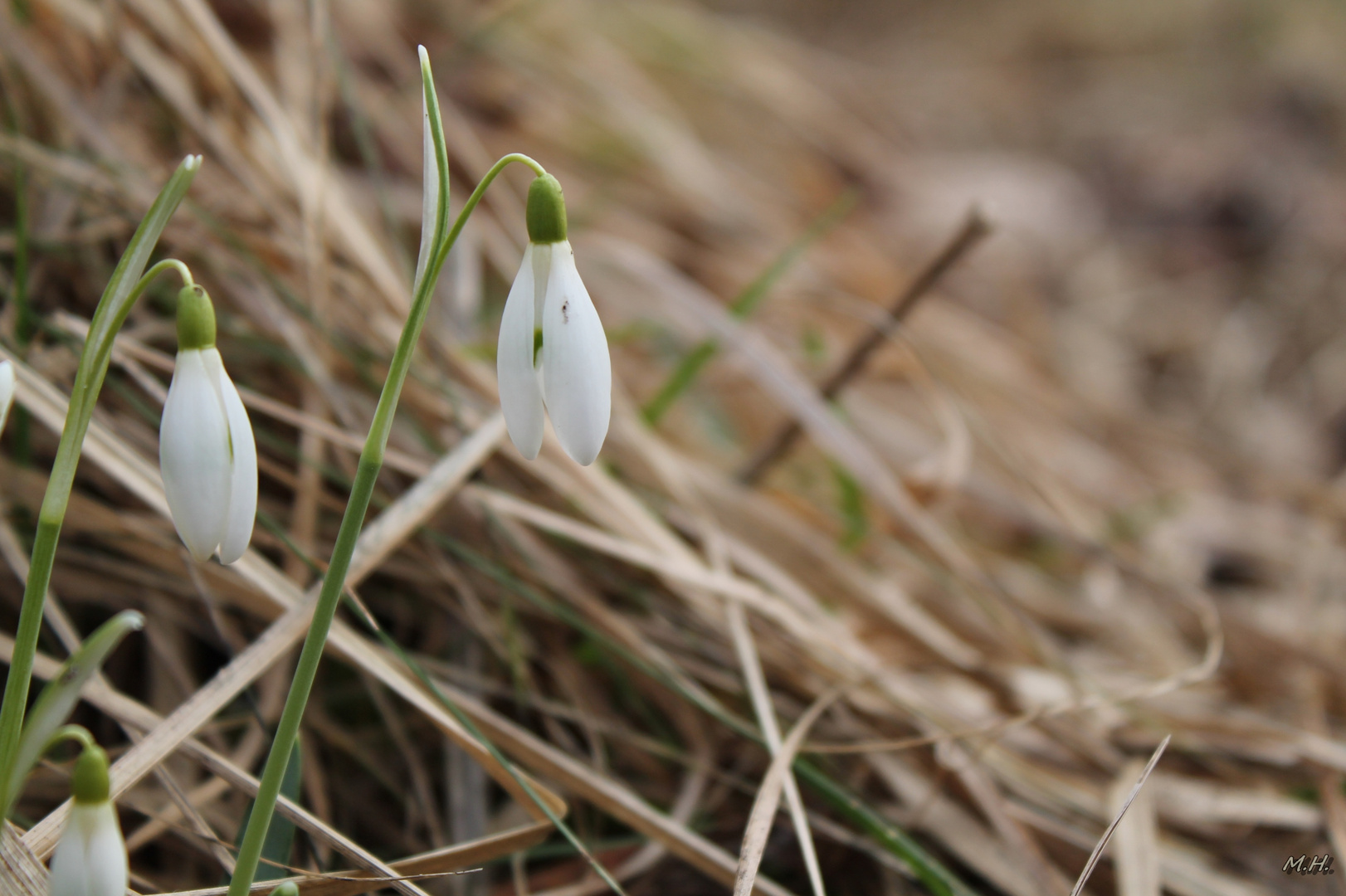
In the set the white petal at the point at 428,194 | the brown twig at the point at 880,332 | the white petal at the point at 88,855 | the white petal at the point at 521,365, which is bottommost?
the white petal at the point at 88,855

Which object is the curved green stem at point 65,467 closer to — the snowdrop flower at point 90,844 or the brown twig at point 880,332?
the snowdrop flower at point 90,844

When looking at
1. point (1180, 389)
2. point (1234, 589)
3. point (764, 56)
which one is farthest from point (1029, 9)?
point (1234, 589)

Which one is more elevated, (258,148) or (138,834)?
(258,148)

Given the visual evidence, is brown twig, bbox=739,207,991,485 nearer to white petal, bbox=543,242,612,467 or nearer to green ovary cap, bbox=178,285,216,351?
white petal, bbox=543,242,612,467

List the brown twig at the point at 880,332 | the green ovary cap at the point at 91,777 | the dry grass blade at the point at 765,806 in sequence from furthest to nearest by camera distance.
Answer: the brown twig at the point at 880,332 < the dry grass blade at the point at 765,806 < the green ovary cap at the point at 91,777

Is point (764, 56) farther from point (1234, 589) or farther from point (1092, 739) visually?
point (1092, 739)

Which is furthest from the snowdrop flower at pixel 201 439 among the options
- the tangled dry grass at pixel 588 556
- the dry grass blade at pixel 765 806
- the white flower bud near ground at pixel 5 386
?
the dry grass blade at pixel 765 806

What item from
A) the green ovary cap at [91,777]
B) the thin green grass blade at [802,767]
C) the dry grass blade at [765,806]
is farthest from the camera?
the thin green grass blade at [802,767]
